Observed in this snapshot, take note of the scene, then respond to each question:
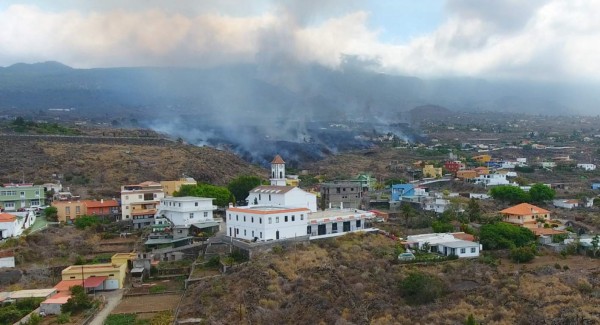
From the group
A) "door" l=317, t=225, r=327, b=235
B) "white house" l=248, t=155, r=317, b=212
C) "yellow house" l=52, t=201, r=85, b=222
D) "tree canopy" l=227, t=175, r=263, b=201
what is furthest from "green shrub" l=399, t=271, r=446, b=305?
"yellow house" l=52, t=201, r=85, b=222

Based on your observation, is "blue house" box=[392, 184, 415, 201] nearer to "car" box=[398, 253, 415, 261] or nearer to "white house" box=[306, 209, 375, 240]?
"white house" box=[306, 209, 375, 240]

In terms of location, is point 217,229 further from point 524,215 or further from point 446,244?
point 524,215

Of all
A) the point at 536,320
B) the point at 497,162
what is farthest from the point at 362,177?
the point at 536,320

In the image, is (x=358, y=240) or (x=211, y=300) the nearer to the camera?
(x=211, y=300)

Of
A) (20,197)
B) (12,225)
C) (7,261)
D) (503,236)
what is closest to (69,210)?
(20,197)

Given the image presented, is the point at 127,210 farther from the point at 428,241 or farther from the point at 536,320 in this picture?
the point at 536,320

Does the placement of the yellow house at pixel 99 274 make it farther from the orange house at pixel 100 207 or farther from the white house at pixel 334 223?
the orange house at pixel 100 207
